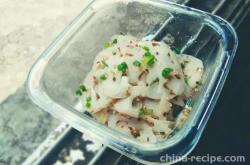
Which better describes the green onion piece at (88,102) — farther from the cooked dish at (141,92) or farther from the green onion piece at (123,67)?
the green onion piece at (123,67)

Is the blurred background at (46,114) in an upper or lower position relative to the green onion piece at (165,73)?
lower

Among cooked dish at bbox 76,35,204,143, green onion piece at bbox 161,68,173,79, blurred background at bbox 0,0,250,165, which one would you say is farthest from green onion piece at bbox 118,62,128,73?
blurred background at bbox 0,0,250,165

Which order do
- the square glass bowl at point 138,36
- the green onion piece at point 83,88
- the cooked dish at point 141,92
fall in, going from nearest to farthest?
the square glass bowl at point 138,36 → the cooked dish at point 141,92 → the green onion piece at point 83,88

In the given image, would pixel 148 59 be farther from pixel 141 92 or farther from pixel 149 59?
pixel 141 92

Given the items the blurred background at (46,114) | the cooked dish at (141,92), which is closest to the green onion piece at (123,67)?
the cooked dish at (141,92)

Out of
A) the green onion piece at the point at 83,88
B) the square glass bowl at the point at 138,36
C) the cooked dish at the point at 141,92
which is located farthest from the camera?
the green onion piece at the point at 83,88

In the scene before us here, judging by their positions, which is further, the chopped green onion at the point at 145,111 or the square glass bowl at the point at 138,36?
the chopped green onion at the point at 145,111

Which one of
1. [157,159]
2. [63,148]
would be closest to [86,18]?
[63,148]

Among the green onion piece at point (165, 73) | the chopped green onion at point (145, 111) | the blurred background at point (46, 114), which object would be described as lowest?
the blurred background at point (46, 114)
